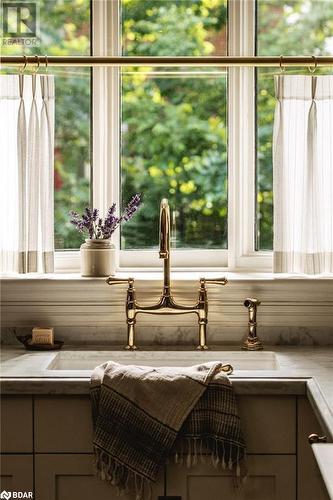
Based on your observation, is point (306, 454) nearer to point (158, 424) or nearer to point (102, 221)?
point (158, 424)

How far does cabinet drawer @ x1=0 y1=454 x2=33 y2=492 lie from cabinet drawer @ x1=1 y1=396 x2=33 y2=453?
0.02 metres

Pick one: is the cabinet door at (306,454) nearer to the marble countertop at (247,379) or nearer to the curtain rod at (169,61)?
the marble countertop at (247,379)

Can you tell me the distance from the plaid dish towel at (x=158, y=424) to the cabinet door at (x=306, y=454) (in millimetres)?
166

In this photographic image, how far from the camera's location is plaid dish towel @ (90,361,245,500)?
2002 millimetres

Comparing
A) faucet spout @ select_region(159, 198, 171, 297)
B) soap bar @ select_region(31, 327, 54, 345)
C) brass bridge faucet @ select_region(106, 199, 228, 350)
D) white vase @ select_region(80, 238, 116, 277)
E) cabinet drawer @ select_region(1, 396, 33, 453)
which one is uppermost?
faucet spout @ select_region(159, 198, 171, 297)

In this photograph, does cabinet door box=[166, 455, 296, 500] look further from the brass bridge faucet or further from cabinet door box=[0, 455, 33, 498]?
the brass bridge faucet

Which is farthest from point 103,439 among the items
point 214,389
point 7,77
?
point 7,77

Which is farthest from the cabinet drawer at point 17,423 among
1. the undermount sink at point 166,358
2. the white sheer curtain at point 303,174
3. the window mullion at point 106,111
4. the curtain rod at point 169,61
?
the curtain rod at point 169,61

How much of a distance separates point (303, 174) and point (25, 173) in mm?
914

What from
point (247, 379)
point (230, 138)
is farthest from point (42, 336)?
point (230, 138)

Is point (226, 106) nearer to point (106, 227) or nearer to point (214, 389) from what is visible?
point (106, 227)

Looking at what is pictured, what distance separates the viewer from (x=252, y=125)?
8.99 ft

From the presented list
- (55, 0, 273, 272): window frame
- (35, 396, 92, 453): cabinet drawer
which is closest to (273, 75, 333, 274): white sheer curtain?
(55, 0, 273, 272): window frame

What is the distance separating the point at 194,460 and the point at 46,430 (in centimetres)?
41
